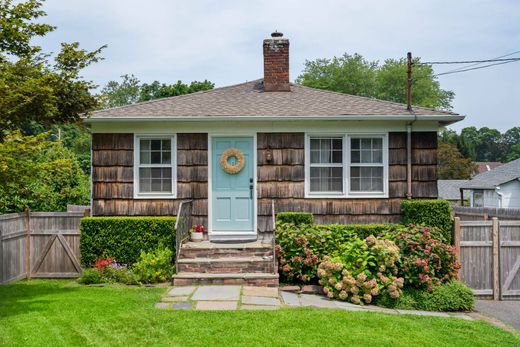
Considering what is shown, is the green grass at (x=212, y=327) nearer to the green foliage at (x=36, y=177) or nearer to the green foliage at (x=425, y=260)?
the green foliage at (x=425, y=260)

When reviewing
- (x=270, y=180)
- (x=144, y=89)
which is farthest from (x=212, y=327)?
(x=144, y=89)

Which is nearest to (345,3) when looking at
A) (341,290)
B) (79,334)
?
(341,290)

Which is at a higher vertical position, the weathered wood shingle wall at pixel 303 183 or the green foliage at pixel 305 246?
the weathered wood shingle wall at pixel 303 183

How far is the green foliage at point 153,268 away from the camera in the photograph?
8.64m

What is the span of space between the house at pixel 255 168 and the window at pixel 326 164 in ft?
0.07

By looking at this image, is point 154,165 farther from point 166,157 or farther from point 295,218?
point 295,218

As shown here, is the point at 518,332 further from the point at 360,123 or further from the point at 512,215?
the point at 360,123

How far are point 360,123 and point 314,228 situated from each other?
8.97ft

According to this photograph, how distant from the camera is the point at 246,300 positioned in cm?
724

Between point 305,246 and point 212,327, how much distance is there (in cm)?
315

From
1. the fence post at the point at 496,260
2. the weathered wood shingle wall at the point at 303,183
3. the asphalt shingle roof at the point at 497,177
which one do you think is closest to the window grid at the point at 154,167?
the weathered wood shingle wall at the point at 303,183

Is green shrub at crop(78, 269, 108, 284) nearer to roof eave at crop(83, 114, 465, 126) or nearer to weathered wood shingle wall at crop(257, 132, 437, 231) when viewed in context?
roof eave at crop(83, 114, 465, 126)

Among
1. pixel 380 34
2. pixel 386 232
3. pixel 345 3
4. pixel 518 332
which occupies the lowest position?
pixel 518 332

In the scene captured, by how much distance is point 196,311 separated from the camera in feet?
21.6
